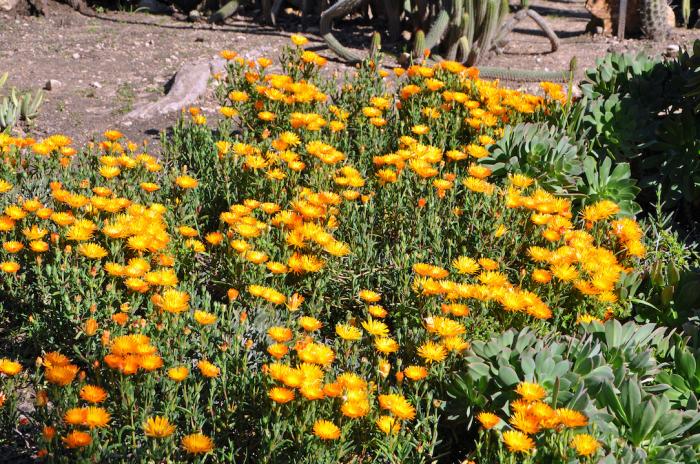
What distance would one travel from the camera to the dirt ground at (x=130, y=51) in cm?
598

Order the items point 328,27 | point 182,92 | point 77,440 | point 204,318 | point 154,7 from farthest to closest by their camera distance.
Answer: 1. point 154,7
2. point 328,27
3. point 182,92
4. point 204,318
5. point 77,440

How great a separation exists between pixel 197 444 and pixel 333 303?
111 centimetres

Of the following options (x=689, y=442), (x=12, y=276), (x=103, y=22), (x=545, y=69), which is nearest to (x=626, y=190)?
(x=689, y=442)

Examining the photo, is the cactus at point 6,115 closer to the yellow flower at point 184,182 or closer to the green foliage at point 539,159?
the yellow flower at point 184,182

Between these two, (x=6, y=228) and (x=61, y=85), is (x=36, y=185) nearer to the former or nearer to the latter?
(x=6, y=228)

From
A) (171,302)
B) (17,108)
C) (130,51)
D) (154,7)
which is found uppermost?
(154,7)

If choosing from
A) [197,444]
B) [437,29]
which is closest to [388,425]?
[197,444]

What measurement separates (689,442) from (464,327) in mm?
812

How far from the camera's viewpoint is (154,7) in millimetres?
9977

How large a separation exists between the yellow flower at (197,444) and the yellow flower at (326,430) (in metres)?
0.31

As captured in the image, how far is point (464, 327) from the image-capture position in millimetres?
2826

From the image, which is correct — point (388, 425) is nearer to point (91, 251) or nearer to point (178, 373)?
point (178, 373)

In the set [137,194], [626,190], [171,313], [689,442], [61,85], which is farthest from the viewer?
[61,85]

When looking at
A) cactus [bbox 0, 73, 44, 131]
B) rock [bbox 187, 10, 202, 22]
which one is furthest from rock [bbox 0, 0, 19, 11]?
cactus [bbox 0, 73, 44, 131]
